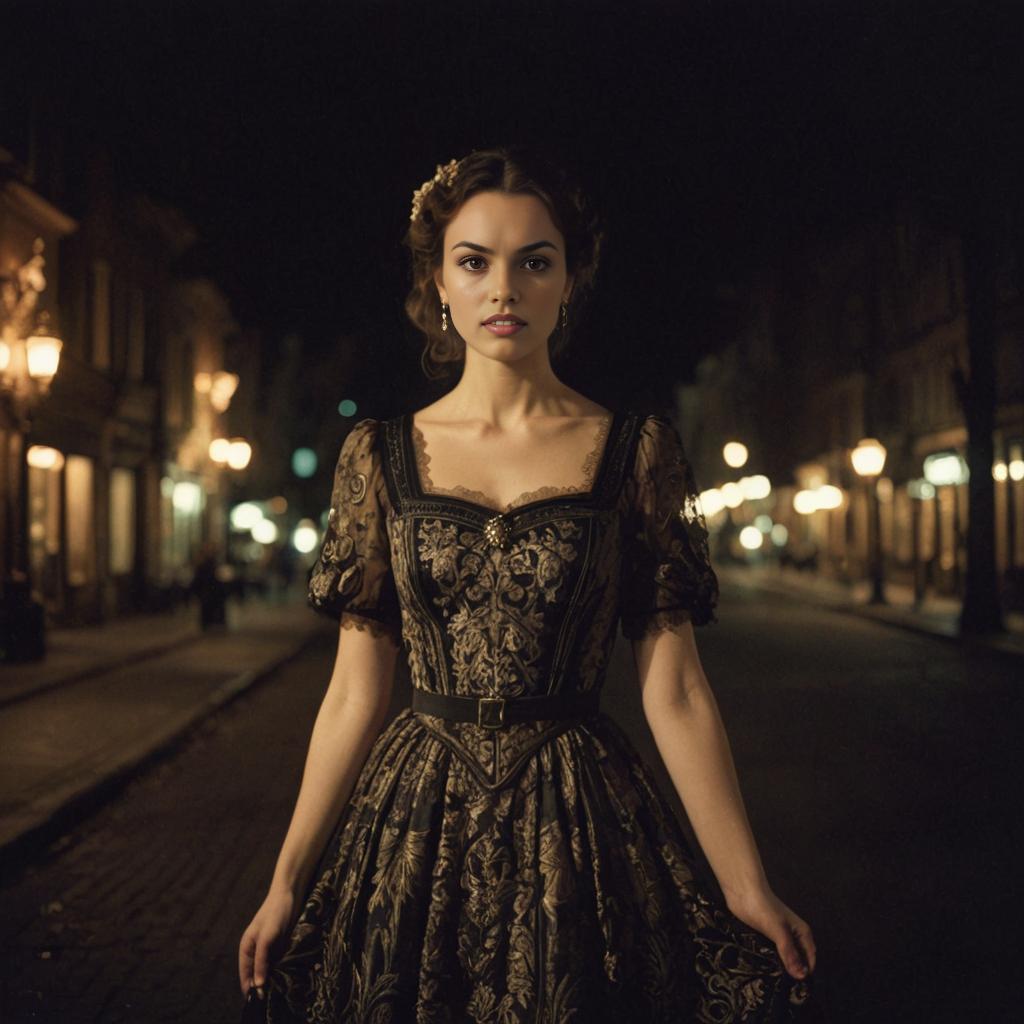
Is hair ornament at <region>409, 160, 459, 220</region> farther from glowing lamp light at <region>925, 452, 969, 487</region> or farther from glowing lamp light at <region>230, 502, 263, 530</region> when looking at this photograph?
glowing lamp light at <region>230, 502, 263, 530</region>

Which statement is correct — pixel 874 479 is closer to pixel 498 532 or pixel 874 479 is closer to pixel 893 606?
pixel 893 606

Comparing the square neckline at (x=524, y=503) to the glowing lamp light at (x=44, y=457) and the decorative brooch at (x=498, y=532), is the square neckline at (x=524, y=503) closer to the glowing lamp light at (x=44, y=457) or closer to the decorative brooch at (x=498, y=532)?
the decorative brooch at (x=498, y=532)

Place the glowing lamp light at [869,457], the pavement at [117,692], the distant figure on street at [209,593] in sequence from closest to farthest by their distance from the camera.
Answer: the pavement at [117,692] → the distant figure on street at [209,593] → the glowing lamp light at [869,457]

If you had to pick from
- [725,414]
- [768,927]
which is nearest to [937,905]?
[768,927]

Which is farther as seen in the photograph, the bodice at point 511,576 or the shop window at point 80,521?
the shop window at point 80,521

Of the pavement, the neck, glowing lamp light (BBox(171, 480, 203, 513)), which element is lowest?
the pavement

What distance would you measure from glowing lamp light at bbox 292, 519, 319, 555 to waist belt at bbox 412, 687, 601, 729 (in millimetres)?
52904

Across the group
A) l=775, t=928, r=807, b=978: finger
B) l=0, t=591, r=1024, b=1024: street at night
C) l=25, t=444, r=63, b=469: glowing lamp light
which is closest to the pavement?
l=0, t=591, r=1024, b=1024: street at night

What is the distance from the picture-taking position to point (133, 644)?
20.3 metres

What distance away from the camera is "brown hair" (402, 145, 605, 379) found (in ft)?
8.48

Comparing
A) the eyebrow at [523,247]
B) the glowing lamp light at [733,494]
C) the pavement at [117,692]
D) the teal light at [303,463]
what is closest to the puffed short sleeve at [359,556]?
the eyebrow at [523,247]

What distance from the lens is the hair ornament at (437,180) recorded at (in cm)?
263

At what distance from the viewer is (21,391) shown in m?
15.7

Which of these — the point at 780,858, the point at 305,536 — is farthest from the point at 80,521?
the point at 305,536
